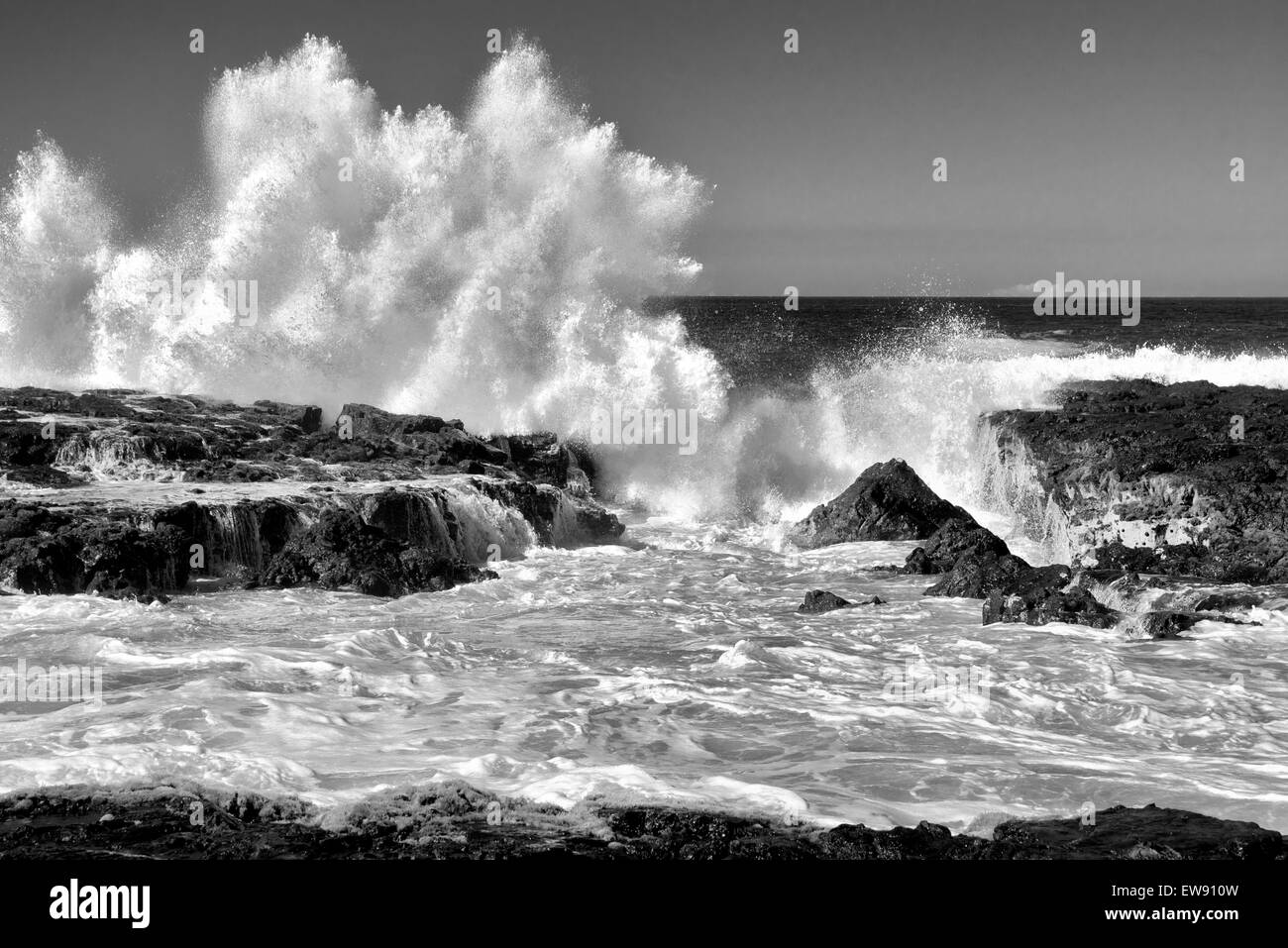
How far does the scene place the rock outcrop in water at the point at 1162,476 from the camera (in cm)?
1560

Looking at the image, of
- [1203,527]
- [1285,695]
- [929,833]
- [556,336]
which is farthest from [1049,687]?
[556,336]

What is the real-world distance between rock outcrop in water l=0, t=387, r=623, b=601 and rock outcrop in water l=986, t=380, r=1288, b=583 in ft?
25.2

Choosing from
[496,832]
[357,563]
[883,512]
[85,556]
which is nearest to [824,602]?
[883,512]

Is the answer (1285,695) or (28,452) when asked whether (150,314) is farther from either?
(1285,695)

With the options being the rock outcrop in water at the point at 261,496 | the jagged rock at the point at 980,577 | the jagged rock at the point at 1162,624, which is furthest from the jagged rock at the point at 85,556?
the jagged rock at the point at 1162,624

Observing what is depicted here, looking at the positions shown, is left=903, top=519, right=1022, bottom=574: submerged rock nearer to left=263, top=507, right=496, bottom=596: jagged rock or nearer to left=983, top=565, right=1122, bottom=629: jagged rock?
left=983, top=565, right=1122, bottom=629: jagged rock

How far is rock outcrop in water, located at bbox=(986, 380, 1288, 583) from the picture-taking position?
15.6m

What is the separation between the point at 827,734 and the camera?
904 centimetres

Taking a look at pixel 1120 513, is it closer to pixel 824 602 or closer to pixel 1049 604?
pixel 1049 604

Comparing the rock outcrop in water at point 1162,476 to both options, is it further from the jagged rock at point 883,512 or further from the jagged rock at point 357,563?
the jagged rock at point 357,563

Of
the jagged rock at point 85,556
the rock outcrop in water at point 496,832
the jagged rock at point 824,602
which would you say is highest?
the jagged rock at point 85,556

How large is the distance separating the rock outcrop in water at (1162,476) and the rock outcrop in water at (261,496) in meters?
7.67

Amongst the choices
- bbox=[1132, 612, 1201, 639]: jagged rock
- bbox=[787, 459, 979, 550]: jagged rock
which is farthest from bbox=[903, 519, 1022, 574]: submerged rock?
bbox=[1132, 612, 1201, 639]: jagged rock

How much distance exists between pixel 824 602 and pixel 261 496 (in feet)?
27.1
